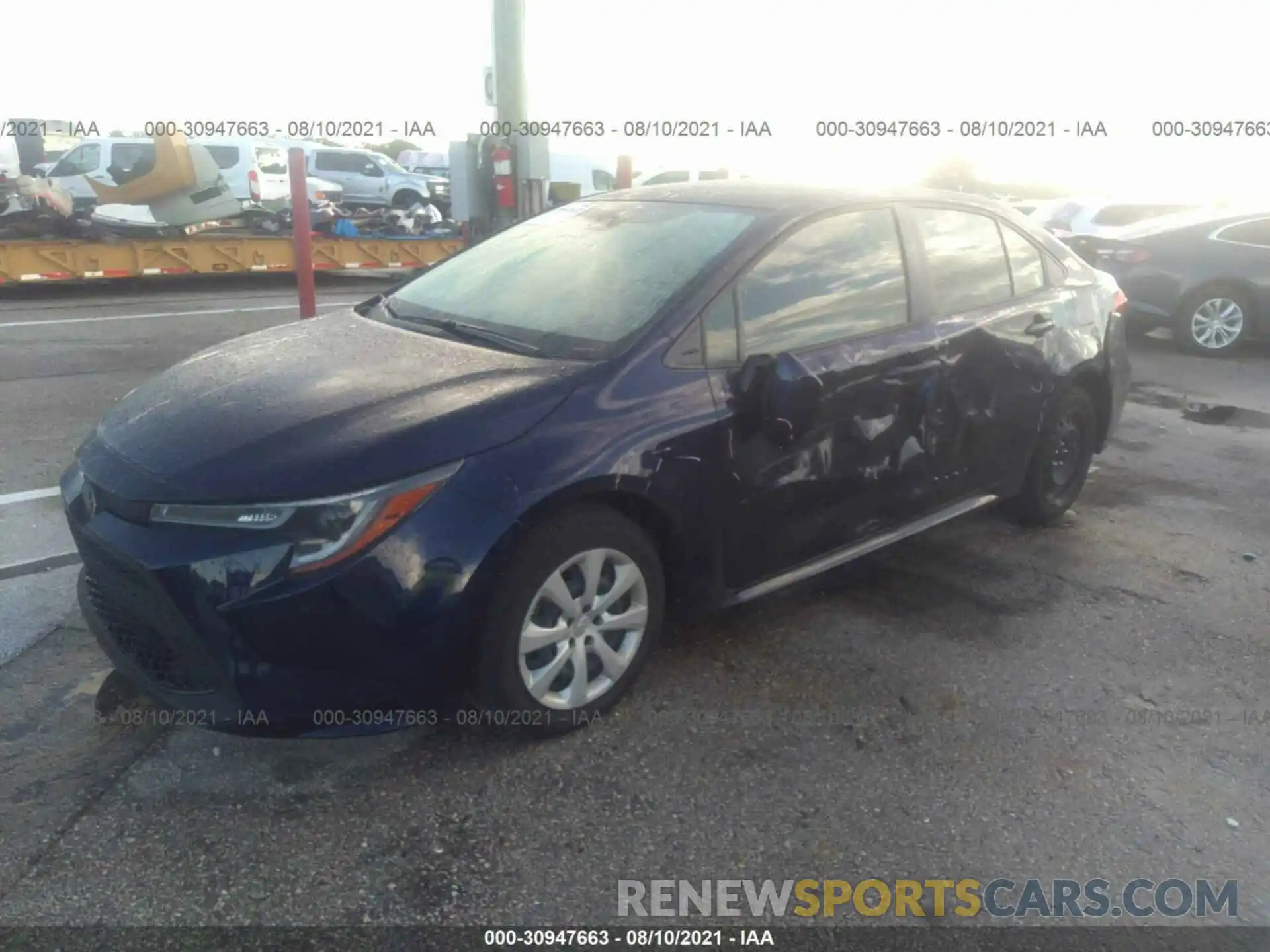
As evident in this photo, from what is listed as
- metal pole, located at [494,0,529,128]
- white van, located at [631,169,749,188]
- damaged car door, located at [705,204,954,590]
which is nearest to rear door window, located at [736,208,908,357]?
damaged car door, located at [705,204,954,590]

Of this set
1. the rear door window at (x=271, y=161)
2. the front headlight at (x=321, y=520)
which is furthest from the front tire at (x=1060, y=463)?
the rear door window at (x=271, y=161)

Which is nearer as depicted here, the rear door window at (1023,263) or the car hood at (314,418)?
the car hood at (314,418)

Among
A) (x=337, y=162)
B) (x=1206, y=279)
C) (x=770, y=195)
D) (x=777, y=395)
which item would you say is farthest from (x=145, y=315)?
(x=337, y=162)

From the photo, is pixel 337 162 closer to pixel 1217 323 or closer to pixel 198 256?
pixel 198 256

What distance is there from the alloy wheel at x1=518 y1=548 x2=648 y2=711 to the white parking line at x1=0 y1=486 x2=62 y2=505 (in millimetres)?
3216

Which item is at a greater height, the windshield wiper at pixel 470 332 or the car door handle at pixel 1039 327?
the windshield wiper at pixel 470 332

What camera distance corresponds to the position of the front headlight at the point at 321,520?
2.65 metres

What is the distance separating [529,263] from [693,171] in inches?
804

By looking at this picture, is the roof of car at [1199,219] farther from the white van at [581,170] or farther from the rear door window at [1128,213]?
the white van at [581,170]

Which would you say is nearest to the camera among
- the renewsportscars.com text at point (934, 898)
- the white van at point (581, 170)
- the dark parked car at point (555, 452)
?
the renewsportscars.com text at point (934, 898)

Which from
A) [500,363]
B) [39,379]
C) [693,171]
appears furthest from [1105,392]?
[693,171]

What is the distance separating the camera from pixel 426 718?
2.90m

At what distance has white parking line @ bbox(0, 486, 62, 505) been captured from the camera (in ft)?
16.4

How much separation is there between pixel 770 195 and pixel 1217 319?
7.55 meters
